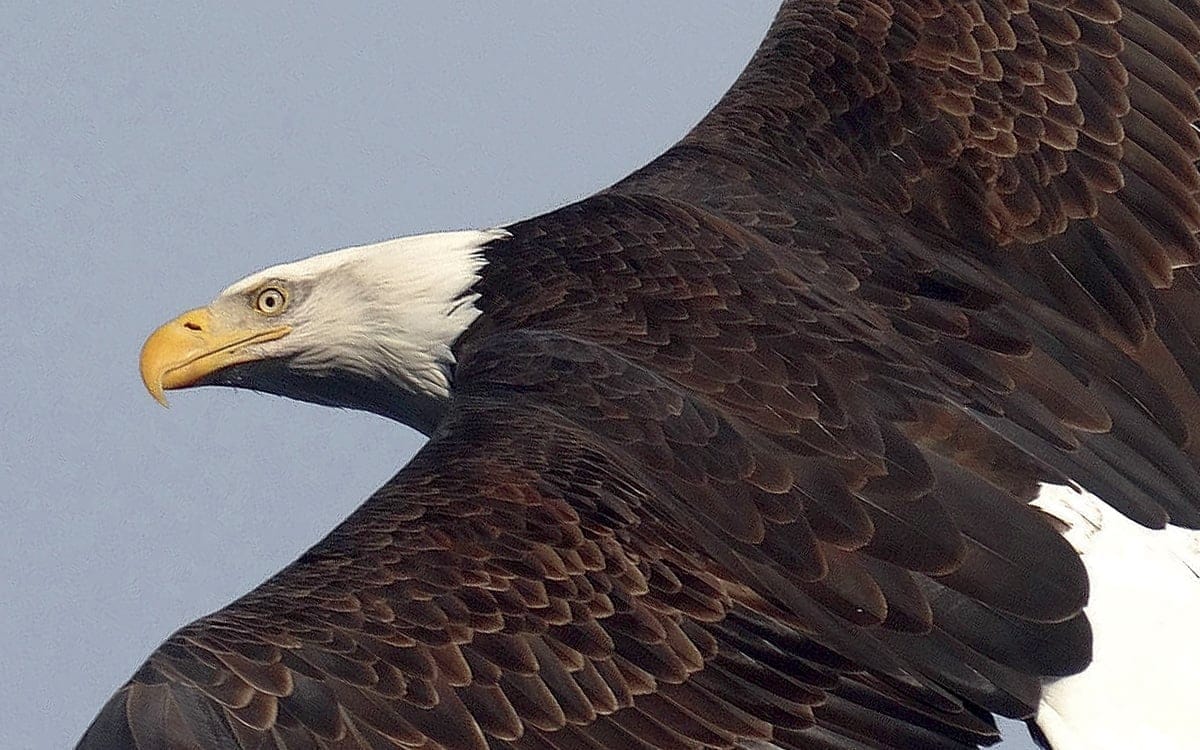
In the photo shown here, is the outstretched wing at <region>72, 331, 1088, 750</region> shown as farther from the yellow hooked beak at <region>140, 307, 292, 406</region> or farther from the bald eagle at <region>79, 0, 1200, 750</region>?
the yellow hooked beak at <region>140, 307, 292, 406</region>

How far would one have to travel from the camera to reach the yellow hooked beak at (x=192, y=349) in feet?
24.2

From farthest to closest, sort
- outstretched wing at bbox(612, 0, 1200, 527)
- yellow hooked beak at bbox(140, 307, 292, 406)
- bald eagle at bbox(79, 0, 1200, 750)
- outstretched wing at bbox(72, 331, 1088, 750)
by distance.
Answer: yellow hooked beak at bbox(140, 307, 292, 406), outstretched wing at bbox(612, 0, 1200, 527), bald eagle at bbox(79, 0, 1200, 750), outstretched wing at bbox(72, 331, 1088, 750)

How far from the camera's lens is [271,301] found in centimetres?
757

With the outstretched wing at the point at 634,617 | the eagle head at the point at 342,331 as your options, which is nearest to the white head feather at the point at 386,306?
the eagle head at the point at 342,331

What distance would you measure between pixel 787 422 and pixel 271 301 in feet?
7.18

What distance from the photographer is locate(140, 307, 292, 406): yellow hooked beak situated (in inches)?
290

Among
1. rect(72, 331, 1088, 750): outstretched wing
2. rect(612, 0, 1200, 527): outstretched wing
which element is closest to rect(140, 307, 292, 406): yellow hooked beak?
rect(612, 0, 1200, 527): outstretched wing

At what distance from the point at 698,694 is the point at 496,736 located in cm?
47

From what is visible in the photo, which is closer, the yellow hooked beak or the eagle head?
the eagle head

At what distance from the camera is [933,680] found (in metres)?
5.48

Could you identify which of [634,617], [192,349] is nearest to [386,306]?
[192,349]

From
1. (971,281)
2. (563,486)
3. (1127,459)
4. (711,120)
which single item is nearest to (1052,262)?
(971,281)

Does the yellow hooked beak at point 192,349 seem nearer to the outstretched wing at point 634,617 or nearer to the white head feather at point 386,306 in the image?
the white head feather at point 386,306

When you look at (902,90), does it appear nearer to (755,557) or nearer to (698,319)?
(698,319)
